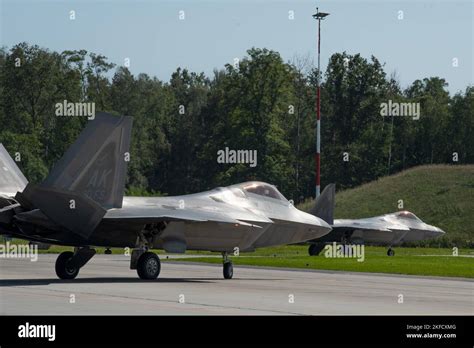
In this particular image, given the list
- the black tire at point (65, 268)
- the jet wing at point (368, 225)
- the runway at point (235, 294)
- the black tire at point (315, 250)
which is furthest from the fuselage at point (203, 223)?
the jet wing at point (368, 225)

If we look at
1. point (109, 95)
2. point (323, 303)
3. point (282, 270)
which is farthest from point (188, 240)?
point (109, 95)

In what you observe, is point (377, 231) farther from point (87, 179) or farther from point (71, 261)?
point (87, 179)

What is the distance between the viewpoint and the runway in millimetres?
17703

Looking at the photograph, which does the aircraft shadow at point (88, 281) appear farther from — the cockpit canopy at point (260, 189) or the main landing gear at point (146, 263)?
the cockpit canopy at point (260, 189)

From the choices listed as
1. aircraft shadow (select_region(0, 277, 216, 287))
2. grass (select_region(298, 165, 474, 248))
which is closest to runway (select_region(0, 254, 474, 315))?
aircraft shadow (select_region(0, 277, 216, 287))

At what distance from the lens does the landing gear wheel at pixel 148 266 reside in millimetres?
26375

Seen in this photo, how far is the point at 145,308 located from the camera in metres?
17.6

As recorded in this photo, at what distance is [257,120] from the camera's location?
11438 centimetres

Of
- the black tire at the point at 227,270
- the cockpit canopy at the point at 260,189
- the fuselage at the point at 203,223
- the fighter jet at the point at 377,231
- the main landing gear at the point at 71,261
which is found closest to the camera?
the fuselage at the point at 203,223

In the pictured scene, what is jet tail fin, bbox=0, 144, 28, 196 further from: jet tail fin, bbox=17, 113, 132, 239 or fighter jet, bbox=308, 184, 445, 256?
fighter jet, bbox=308, 184, 445, 256

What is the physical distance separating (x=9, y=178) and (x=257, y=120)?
294ft

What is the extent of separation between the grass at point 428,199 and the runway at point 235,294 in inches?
2112

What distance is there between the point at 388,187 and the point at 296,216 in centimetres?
6851
